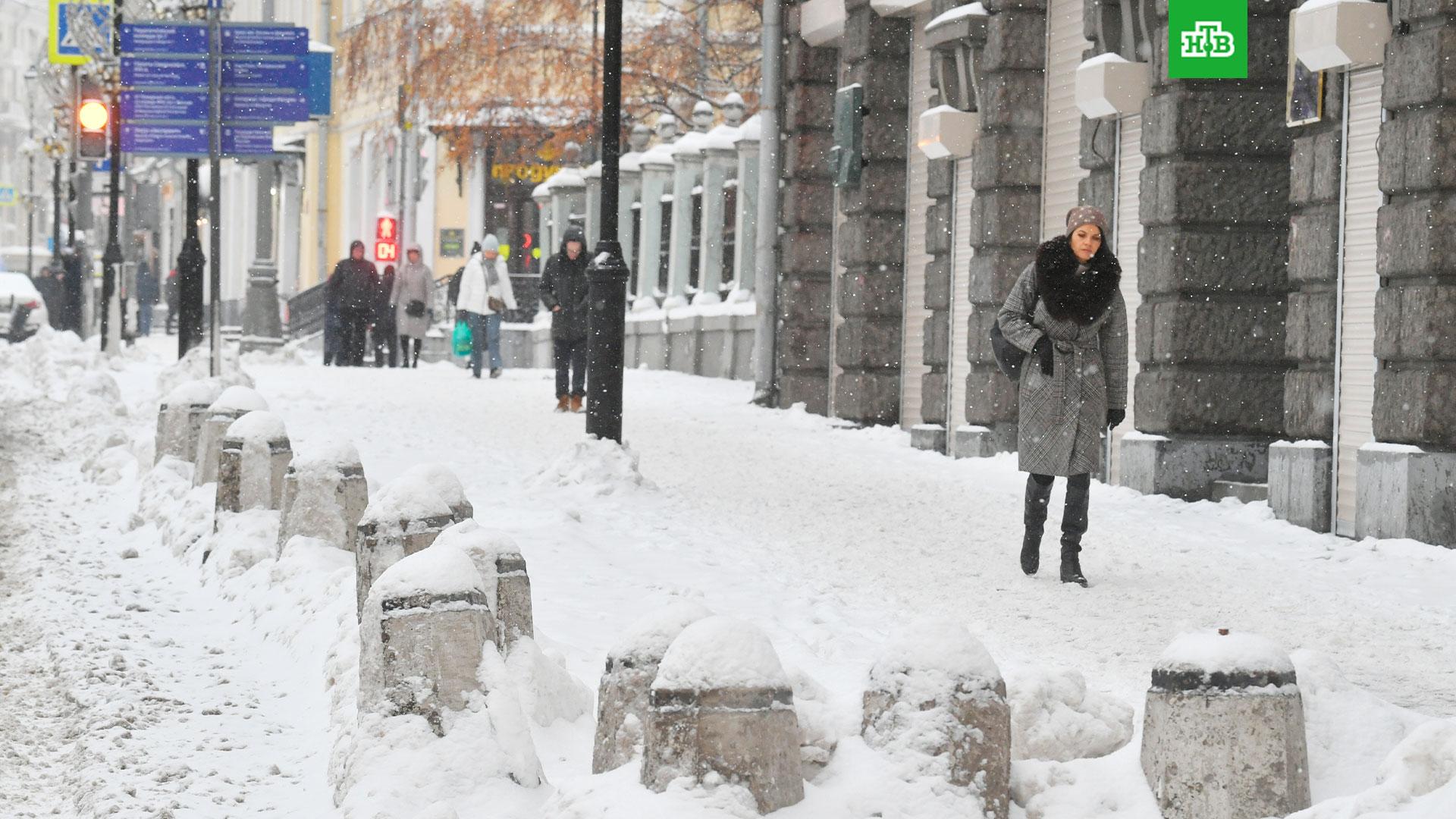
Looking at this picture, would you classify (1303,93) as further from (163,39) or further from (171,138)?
(171,138)

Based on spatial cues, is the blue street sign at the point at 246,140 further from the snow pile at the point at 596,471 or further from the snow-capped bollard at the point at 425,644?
the snow-capped bollard at the point at 425,644

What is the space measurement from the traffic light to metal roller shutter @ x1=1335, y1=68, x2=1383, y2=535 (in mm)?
18364

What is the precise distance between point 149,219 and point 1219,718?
63.9 meters

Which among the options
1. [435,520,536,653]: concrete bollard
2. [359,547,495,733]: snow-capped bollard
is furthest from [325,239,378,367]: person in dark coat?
[359,547,495,733]: snow-capped bollard

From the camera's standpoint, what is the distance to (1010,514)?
40.5 feet

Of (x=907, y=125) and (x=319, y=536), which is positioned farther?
(x=907, y=125)

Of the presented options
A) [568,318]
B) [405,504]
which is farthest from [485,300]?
[405,504]

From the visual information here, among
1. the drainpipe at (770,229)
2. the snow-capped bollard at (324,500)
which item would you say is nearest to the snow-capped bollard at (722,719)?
the snow-capped bollard at (324,500)

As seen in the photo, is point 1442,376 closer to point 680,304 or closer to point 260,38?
point 260,38

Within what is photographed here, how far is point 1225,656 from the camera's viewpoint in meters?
4.80

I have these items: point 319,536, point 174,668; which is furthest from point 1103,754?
point 319,536

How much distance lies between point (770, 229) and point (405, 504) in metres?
14.7

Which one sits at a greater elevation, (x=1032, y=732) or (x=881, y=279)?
(x=881, y=279)

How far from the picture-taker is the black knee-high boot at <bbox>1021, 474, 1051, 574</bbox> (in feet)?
32.3
